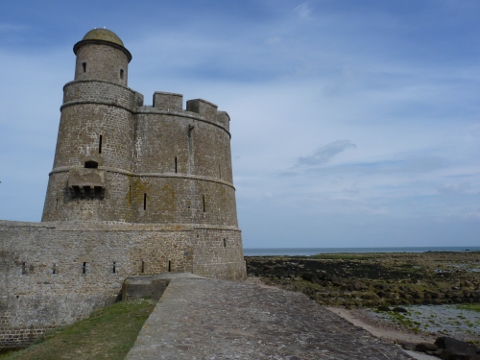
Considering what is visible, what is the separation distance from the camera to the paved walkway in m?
5.03

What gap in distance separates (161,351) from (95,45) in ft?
48.8

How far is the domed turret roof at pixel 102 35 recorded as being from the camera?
623 inches

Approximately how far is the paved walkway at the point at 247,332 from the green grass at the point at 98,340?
1149mm

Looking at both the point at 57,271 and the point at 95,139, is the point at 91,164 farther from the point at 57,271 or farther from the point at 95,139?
the point at 57,271

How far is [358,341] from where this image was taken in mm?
5883

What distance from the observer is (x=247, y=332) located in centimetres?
611

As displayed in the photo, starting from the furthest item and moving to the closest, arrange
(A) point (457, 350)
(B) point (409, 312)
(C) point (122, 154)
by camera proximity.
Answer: (B) point (409, 312), (C) point (122, 154), (A) point (457, 350)

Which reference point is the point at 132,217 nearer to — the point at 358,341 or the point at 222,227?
the point at 222,227

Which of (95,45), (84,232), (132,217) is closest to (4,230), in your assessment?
(84,232)

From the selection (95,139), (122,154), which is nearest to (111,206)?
(122,154)

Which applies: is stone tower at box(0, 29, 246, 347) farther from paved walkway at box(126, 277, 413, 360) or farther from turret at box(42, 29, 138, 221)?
paved walkway at box(126, 277, 413, 360)

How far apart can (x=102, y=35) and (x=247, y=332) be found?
1491cm

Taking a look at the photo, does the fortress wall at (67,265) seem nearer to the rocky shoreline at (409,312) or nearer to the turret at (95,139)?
the turret at (95,139)

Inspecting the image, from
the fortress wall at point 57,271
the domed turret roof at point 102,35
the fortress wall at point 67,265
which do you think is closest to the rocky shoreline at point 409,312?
the fortress wall at point 67,265
